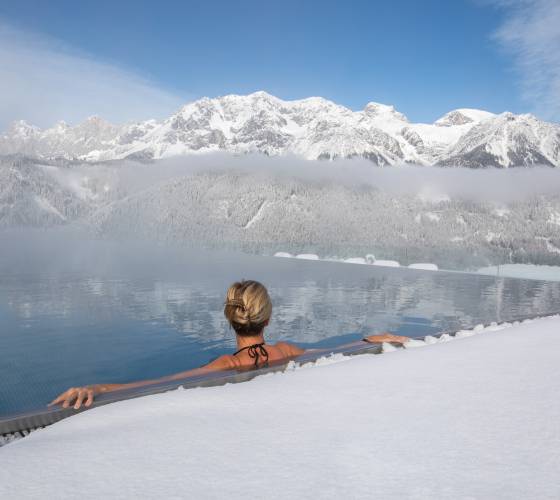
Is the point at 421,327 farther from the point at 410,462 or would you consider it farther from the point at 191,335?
the point at 410,462

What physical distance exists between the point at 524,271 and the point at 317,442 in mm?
72049

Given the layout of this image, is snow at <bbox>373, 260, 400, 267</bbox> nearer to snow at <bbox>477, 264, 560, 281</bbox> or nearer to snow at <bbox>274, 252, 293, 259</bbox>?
snow at <bbox>477, 264, 560, 281</bbox>

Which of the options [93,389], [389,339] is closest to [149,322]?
[389,339]

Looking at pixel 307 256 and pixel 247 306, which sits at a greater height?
pixel 307 256

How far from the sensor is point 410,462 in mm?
2084

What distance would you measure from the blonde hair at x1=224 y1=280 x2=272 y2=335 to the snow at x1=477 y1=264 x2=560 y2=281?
63.4m

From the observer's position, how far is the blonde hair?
4.00 m

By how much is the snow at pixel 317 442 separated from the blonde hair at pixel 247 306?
22.5 inches

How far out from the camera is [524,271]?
6506 cm

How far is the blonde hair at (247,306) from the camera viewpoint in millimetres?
3996

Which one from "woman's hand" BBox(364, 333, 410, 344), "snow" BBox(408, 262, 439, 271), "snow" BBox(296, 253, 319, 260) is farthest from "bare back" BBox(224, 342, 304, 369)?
"snow" BBox(296, 253, 319, 260)

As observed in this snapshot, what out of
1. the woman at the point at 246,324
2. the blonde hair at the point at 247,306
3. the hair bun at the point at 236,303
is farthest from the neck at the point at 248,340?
the hair bun at the point at 236,303

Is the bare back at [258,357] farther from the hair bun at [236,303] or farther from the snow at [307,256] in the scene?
the snow at [307,256]

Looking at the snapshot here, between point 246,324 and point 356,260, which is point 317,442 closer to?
point 246,324
